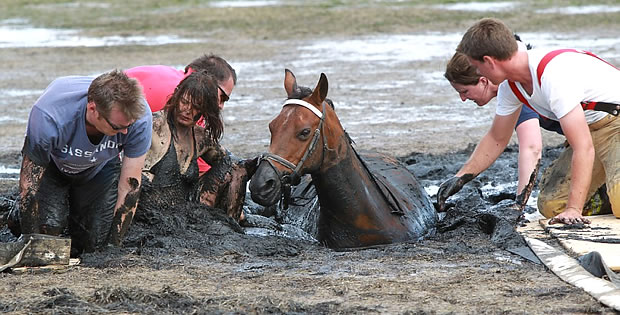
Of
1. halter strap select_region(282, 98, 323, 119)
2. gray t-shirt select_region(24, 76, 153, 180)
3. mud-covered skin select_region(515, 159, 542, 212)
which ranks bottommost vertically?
mud-covered skin select_region(515, 159, 542, 212)

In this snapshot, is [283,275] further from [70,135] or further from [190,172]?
[190,172]

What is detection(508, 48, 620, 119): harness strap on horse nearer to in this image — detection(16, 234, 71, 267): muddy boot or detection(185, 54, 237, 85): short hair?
detection(185, 54, 237, 85): short hair

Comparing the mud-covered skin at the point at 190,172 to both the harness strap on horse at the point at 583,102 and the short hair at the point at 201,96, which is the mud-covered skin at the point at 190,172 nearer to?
the short hair at the point at 201,96

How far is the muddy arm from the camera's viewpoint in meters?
6.44

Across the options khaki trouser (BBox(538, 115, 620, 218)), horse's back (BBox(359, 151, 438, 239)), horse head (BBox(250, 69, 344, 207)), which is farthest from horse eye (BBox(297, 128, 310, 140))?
khaki trouser (BBox(538, 115, 620, 218))

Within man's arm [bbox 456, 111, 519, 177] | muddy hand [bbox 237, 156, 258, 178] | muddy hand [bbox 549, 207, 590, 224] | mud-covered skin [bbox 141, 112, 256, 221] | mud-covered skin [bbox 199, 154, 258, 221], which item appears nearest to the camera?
muddy hand [bbox 549, 207, 590, 224]

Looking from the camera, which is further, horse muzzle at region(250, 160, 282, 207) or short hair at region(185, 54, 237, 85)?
short hair at region(185, 54, 237, 85)

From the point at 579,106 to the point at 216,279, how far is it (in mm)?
2633

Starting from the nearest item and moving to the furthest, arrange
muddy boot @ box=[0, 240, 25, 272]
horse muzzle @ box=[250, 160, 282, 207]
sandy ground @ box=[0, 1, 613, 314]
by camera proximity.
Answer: sandy ground @ box=[0, 1, 613, 314], muddy boot @ box=[0, 240, 25, 272], horse muzzle @ box=[250, 160, 282, 207]

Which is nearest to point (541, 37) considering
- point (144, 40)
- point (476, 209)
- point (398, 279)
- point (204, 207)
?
point (144, 40)

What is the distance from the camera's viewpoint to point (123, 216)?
6.56m

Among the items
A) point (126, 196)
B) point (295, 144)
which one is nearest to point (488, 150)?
point (295, 144)

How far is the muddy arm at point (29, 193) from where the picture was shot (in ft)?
21.1

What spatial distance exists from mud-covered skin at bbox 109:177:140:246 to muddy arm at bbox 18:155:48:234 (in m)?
0.52
